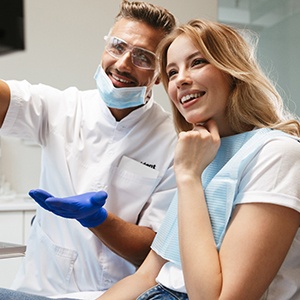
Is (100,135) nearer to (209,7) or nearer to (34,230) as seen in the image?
(34,230)

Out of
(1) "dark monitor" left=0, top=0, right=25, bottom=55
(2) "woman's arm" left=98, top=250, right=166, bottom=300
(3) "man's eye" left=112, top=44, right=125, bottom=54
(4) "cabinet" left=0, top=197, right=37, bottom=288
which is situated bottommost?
(4) "cabinet" left=0, top=197, right=37, bottom=288

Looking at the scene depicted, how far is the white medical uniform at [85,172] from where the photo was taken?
1.76 metres

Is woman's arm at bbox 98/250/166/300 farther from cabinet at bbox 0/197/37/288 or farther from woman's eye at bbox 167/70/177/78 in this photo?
cabinet at bbox 0/197/37/288

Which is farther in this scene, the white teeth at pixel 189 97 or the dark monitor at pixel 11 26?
the white teeth at pixel 189 97

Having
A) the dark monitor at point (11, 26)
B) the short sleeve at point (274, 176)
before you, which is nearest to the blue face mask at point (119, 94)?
the short sleeve at point (274, 176)

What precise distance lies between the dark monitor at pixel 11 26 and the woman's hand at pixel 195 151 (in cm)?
71

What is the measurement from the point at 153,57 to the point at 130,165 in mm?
383

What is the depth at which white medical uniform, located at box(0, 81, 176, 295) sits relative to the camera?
69.2 inches

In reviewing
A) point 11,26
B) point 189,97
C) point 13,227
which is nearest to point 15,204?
point 13,227

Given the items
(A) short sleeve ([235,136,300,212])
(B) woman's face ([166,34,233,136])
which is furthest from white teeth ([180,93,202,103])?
(A) short sleeve ([235,136,300,212])

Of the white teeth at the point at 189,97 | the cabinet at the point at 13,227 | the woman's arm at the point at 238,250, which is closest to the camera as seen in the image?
the woman's arm at the point at 238,250

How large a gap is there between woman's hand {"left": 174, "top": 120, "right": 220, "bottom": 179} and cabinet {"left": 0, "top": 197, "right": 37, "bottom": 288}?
6.37 feet

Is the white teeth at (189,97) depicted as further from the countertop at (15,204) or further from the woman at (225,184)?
the countertop at (15,204)

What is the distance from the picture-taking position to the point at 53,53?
3592 millimetres
